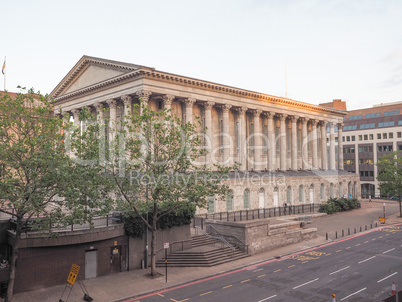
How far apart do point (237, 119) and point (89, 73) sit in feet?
82.2

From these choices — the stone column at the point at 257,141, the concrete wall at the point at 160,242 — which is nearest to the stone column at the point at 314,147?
the stone column at the point at 257,141

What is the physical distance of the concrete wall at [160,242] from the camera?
27266 mm

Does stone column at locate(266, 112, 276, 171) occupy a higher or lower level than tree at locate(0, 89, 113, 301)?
higher

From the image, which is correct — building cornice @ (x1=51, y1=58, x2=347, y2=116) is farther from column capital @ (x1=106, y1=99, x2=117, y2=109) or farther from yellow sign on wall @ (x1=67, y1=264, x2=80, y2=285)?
yellow sign on wall @ (x1=67, y1=264, x2=80, y2=285)

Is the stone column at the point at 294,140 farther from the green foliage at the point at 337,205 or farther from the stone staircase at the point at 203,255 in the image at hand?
the stone staircase at the point at 203,255

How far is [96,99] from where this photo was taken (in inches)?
2034

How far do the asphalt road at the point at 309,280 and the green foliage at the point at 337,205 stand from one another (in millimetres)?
23405

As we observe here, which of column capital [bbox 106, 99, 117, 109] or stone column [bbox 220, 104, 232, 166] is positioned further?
stone column [bbox 220, 104, 232, 166]

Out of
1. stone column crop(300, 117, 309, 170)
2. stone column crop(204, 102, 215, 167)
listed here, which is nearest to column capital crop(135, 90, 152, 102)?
stone column crop(204, 102, 215, 167)

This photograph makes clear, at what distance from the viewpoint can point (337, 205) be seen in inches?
2384

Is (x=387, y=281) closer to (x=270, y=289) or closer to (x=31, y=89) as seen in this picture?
(x=270, y=289)

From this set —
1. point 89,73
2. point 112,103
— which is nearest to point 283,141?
point 112,103

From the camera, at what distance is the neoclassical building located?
155 feet

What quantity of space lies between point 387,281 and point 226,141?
112 ft
